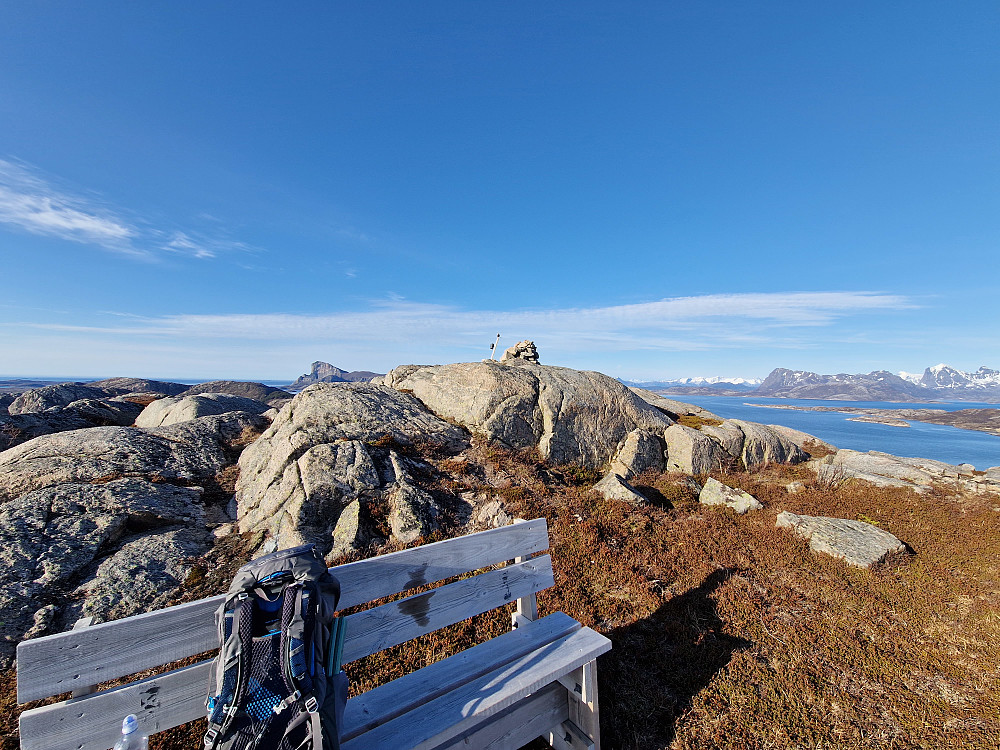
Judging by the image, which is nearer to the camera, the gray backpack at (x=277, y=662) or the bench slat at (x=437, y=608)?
the gray backpack at (x=277, y=662)

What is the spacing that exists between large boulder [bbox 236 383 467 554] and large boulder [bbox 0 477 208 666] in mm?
1329

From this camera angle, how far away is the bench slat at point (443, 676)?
3.31 metres

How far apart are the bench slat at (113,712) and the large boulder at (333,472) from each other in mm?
4464

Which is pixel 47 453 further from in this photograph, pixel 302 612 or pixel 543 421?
pixel 543 421

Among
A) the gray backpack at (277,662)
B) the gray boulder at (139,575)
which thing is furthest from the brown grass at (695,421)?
the gray boulder at (139,575)

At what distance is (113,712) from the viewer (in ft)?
8.70

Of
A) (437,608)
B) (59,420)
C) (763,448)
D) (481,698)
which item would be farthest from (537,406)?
(59,420)

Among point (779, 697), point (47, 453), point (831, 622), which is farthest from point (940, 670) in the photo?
point (47, 453)

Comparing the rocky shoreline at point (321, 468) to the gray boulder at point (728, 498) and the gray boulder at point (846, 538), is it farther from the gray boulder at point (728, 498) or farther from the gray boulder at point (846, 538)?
the gray boulder at point (846, 538)

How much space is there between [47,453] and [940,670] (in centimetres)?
1547

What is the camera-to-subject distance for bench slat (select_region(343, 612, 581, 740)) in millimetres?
3313

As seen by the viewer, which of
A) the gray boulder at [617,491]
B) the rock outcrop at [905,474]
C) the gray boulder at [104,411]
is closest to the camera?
the gray boulder at [617,491]

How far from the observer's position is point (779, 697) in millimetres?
4930

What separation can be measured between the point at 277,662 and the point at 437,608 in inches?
59.9
